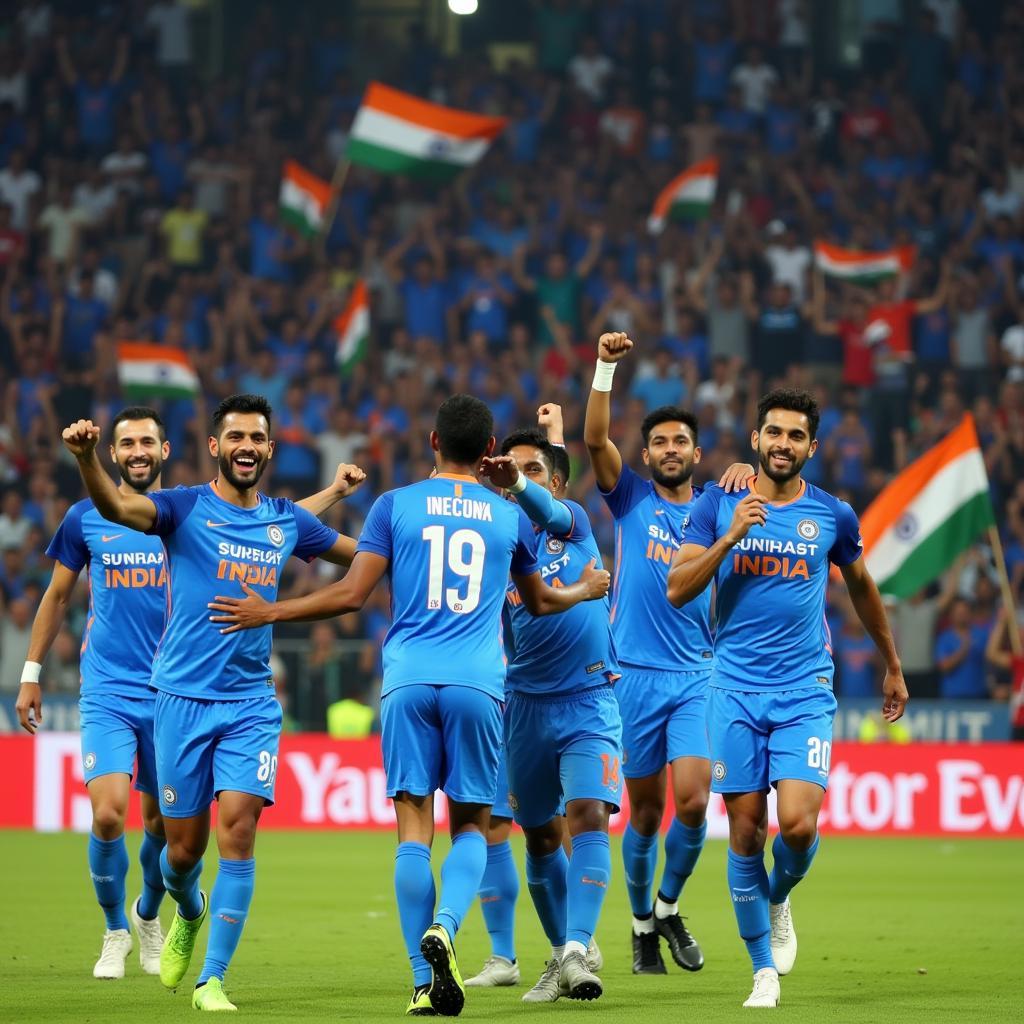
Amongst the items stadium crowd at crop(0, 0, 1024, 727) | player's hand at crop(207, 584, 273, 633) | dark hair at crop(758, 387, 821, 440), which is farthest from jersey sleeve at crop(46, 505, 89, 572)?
stadium crowd at crop(0, 0, 1024, 727)

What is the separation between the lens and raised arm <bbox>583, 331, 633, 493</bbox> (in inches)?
391

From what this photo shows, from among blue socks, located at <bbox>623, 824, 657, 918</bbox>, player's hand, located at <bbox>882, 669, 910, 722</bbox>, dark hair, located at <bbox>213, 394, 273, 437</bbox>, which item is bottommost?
blue socks, located at <bbox>623, 824, 657, 918</bbox>

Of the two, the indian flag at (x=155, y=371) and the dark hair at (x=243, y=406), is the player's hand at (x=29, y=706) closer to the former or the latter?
the dark hair at (x=243, y=406)

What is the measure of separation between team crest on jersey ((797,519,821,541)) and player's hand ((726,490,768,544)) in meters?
0.62

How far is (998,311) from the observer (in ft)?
89.2

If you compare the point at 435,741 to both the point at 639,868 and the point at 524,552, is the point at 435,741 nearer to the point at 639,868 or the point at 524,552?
the point at 524,552

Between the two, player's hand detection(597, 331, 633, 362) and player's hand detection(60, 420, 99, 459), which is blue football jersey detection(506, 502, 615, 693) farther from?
player's hand detection(60, 420, 99, 459)

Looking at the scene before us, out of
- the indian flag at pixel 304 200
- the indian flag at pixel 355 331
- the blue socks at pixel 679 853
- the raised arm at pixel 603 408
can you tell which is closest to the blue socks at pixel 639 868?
the blue socks at pixel 679 853

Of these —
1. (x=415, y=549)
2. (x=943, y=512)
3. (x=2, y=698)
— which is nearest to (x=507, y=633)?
(x=415, y=549)

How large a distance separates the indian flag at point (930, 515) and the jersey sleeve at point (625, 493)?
8358 mm

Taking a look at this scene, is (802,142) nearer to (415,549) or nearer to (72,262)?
(72,262)

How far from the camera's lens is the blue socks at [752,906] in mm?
9516

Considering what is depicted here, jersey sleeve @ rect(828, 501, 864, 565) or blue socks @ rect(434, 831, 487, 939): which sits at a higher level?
jersey sleeve @ rect(828, 501, 864, 565)

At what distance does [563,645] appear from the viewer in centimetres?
1008
